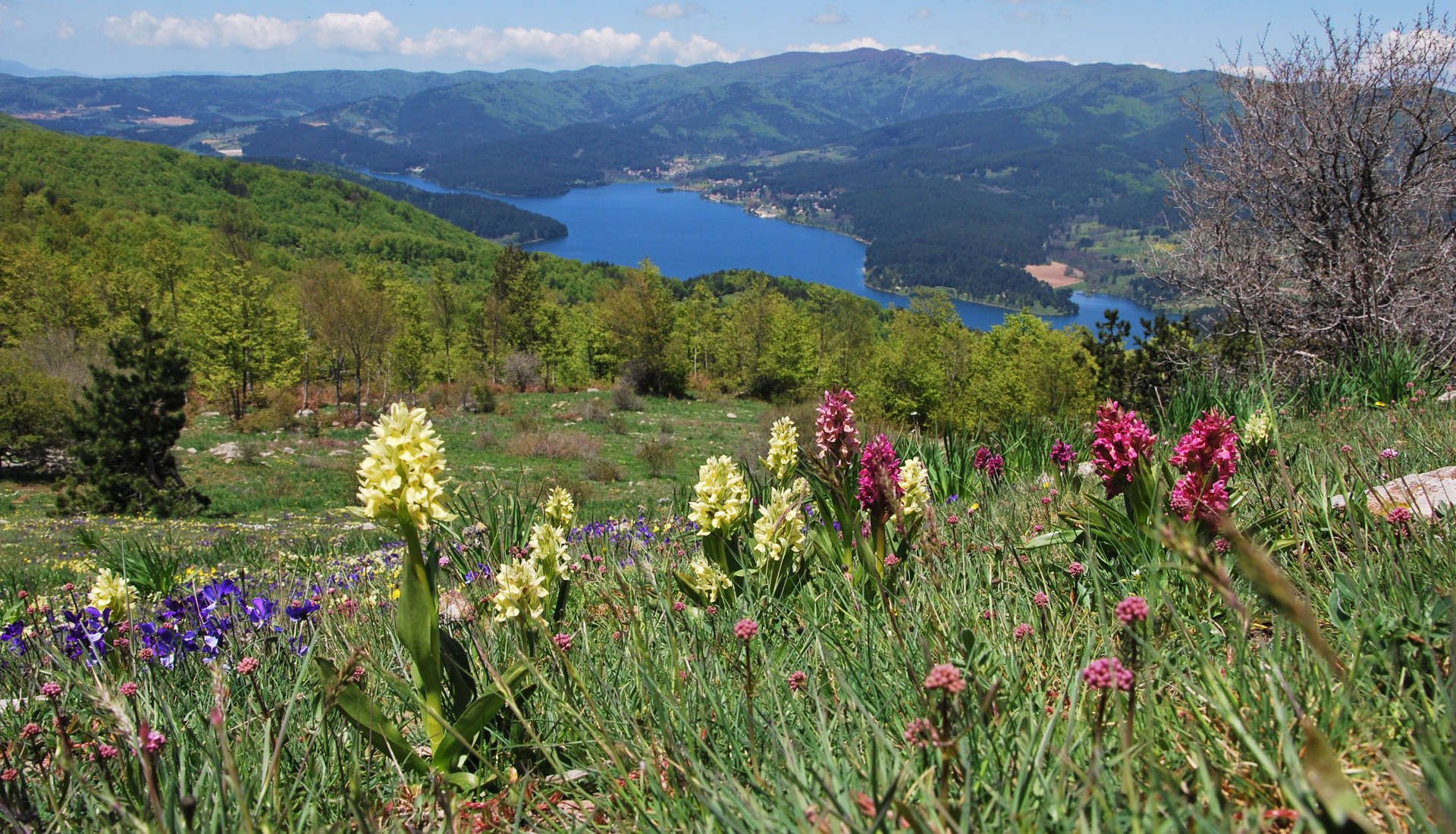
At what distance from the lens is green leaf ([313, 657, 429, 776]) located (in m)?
1.62

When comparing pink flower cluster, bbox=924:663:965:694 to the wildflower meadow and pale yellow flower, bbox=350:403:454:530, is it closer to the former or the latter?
the wildflower meadow

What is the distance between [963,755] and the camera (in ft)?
3.81

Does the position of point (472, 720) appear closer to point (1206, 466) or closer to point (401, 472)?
point (401, 472)

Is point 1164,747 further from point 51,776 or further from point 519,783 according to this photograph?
point 51,776

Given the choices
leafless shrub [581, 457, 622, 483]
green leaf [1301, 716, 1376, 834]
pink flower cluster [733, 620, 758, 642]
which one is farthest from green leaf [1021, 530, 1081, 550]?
leafless shrub [581, 457, 622, 483]

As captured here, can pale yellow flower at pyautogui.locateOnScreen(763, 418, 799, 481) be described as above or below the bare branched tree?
below

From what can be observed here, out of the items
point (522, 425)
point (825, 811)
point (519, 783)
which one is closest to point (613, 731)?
point (519, 783)

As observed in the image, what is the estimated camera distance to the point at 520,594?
2137mm

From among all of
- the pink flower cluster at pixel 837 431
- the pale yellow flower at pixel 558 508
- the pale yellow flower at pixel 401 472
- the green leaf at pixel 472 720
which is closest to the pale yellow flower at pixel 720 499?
the pink flower cluster at pixel 837 431

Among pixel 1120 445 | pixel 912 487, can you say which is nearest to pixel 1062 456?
pixel 912 487

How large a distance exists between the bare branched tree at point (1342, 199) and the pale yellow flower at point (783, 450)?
6.99 meters

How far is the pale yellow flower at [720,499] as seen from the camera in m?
2.80

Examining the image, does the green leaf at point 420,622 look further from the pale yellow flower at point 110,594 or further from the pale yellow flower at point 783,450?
the pale yellow flower at point 783,450

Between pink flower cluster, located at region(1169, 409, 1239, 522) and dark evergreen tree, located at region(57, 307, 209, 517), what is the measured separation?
2003 centimetres
